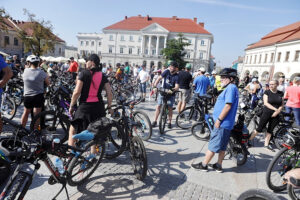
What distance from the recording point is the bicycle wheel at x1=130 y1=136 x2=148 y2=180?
9.94 ft

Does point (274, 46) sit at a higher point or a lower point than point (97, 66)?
higher

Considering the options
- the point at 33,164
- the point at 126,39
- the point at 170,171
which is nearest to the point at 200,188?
the point at 170,171

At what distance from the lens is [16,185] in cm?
180

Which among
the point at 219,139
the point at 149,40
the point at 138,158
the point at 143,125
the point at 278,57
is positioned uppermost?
the point at 149,40

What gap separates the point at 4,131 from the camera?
14.6 ft

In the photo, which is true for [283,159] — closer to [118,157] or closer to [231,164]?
[231,164]

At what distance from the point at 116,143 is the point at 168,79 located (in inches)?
104

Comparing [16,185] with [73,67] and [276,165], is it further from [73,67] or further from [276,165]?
[73,67]

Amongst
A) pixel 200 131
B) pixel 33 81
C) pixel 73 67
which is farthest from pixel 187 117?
pixel 73 67

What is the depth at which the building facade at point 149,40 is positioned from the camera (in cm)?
6181

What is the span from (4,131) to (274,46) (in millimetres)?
42162

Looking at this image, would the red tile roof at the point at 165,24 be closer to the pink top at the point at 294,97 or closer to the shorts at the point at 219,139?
the pink top at the point at 294,97

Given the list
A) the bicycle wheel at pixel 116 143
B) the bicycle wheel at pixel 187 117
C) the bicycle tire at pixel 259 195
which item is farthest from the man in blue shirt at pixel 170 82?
the bicycle tire at pixel 259 195

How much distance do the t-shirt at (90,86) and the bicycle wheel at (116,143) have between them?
71 centimetres
